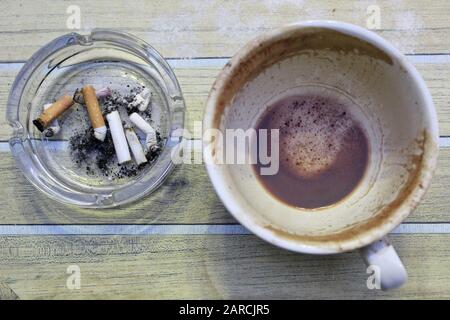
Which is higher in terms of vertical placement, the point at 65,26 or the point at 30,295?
the point at 65,26

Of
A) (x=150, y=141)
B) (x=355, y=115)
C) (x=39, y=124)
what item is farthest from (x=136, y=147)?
(x=355, y=115)

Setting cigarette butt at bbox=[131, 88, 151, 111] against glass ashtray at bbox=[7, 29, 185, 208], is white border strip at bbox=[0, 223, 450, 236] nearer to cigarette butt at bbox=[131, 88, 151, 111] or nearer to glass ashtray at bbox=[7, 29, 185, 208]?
glass ashtray at bbox=[7, 29, 185, 208]

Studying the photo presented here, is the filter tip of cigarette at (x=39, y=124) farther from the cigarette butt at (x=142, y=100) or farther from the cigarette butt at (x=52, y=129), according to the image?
the cigarette butt at (x=142, y=100)

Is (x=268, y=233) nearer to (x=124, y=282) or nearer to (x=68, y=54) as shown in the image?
(x=124, y=282)

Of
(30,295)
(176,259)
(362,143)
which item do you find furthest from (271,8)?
(30,295)

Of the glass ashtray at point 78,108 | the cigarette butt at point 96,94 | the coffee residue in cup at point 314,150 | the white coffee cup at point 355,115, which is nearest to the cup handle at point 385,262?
the white coffee cup at point 355,115
